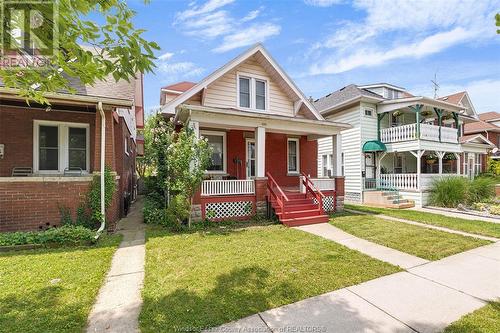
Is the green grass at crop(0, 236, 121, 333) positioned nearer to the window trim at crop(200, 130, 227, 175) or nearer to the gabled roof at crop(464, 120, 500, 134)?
the window trim at crop(200, 130, 227, 175)

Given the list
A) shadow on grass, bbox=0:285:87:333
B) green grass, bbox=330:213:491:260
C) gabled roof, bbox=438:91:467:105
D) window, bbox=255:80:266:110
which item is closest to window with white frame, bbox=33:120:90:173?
shadow on grass, bbox=0:285:87:333

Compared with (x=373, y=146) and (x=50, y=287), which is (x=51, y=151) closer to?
(x=50, y=287)

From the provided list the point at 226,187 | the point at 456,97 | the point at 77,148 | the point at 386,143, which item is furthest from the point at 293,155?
the point at 456,97

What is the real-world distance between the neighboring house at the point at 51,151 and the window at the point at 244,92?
4703mm

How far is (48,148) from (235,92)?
719 centimetres

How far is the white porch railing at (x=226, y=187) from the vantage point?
30.9 feet

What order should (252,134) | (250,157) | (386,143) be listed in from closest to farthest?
1. (252,134)
2. (250,157)
3. (386,143)

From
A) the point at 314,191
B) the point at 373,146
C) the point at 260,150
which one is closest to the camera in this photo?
the point at 260,150

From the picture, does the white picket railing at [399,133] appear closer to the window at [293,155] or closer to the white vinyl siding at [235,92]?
the window at [293,155]

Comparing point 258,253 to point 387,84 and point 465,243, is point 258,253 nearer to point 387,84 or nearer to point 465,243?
point 465,243

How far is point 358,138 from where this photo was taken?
16.2 metres

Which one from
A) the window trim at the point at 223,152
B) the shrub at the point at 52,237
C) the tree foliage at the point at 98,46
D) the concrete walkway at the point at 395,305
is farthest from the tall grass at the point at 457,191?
the shrub at the point at 52,237

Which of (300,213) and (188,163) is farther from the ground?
(188,163)

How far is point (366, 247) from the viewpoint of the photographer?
6613 millimetres
